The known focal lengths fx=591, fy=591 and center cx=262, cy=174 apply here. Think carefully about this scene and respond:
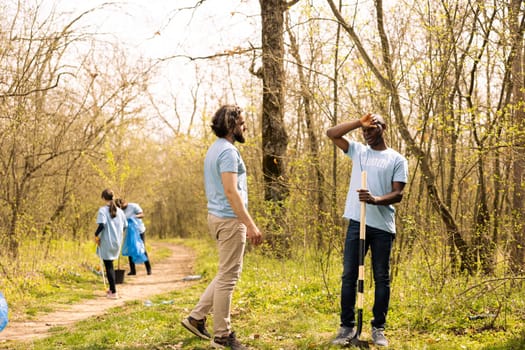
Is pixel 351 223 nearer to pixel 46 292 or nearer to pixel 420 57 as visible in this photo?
pixel 420 57

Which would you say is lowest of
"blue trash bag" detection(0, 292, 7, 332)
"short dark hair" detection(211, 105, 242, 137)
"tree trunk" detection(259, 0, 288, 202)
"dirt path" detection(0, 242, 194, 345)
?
"dirt path" detection(0, 242, 194, 345)

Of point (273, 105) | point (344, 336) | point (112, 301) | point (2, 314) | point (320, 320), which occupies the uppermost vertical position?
point (273, 105)

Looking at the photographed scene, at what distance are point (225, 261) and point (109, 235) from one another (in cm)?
518

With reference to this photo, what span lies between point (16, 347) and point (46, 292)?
4.15 meters

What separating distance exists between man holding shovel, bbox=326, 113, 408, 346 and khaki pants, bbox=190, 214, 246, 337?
95 cm

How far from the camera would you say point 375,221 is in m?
5.02

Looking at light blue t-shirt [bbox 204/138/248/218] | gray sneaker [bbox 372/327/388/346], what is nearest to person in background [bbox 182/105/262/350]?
light blue t-shirt [bbox 204/138/248/218]

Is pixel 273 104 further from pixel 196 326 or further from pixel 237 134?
pixel 196 326

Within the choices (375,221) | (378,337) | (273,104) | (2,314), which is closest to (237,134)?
(375,221)

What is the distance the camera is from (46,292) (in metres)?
9.64

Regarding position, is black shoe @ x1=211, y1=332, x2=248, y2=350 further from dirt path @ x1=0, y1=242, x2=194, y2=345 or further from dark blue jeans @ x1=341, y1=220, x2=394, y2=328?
dirt path @ x1=0, y1=242, x2=194, y2=345

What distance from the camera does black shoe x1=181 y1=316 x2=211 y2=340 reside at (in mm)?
5367

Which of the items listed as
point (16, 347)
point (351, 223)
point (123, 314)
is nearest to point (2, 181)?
point (123, 314)

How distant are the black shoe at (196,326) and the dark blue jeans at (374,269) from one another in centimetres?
128
